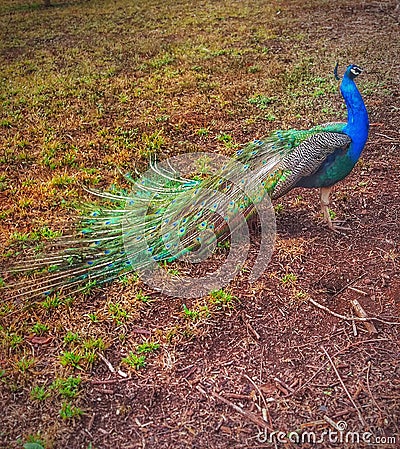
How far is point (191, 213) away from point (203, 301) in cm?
55

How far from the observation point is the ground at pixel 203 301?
230cm

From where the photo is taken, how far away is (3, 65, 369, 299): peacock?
296cm

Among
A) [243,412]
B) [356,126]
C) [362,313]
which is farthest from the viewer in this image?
[356,126]

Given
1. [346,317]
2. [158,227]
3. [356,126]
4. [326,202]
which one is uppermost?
[356,126]

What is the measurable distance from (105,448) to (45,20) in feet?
29.7

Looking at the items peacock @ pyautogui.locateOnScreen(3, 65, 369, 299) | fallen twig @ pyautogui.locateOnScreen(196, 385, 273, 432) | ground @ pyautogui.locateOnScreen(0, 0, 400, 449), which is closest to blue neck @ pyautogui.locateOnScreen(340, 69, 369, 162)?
peacock @ pyautogui.locateOnScreen(3, 65, 369, 299)

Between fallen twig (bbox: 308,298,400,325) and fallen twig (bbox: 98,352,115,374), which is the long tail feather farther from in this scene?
fallen twig (bbox: 308,298,400,325)

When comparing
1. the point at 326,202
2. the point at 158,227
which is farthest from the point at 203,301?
the point at 326,202

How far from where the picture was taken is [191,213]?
3.10 m

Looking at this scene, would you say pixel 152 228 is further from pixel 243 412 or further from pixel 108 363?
pixel 243 412

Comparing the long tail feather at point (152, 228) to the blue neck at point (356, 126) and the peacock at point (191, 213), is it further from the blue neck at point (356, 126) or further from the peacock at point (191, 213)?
the blue neck at point (356, 126)

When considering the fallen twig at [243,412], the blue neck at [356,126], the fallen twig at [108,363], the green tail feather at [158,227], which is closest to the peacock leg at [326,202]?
the blue neck at [356,126]

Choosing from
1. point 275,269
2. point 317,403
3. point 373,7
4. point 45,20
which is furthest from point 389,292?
point 45,20

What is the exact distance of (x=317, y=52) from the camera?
22.7ft
